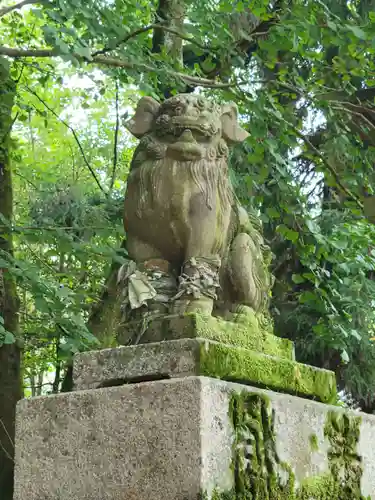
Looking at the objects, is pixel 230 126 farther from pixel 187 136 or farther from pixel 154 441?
pixel 154 441

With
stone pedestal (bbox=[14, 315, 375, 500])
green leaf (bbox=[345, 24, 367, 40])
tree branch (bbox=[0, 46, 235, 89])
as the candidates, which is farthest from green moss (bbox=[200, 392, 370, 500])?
tree branch (bbox=[0, 46, 235, 89])

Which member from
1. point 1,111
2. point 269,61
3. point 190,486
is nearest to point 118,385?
point 190,486

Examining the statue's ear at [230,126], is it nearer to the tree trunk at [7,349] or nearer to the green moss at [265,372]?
the green moss at [265,372]

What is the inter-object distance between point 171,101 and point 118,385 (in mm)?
1337

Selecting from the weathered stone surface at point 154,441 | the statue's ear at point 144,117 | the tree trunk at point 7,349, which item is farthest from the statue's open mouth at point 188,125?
the tree trunk at point 7,349

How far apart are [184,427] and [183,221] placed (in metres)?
1.01

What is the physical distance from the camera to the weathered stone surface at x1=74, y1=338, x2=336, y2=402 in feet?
11.4

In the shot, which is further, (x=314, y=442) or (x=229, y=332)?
(x=314, y=442)

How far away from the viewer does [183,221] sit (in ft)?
12.9

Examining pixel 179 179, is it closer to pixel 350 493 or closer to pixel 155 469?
pixel 155 469

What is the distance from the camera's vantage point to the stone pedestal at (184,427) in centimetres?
332

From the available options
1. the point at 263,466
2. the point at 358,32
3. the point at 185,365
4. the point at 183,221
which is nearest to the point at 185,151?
the point at 183,221

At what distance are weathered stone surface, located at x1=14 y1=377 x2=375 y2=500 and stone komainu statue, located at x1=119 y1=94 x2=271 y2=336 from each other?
0.48m

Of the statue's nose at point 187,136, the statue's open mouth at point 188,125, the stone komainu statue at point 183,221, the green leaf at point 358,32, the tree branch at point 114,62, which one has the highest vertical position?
the tree branch at point 114,62
